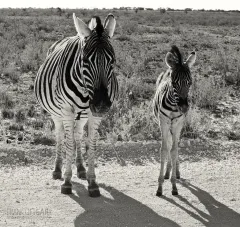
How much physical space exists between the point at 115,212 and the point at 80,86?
1.94m

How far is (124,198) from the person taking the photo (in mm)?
7148

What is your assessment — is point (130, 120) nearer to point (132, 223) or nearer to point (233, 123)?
point (233, 123)

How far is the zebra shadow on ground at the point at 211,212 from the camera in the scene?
6324 mm

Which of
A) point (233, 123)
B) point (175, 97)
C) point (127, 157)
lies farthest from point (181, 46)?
point (175, 97)

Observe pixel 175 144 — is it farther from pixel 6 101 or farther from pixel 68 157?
pixel 6 101

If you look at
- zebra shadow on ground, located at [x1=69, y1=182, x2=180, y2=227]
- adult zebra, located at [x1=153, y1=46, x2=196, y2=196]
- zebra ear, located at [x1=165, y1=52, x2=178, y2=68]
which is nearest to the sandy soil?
zebra shadow on ground, located at [x1=69, y1=182, x2=180, y2=227]

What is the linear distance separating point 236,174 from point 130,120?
381cm

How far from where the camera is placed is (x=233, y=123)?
A: 12.3m

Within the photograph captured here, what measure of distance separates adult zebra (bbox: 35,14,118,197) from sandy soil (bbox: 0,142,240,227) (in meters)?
0.35

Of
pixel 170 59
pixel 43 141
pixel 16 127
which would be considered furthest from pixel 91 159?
pixel 16 127

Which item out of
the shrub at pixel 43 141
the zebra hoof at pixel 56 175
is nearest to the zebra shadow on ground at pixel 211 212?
the zebra hoof at pixel 56 175

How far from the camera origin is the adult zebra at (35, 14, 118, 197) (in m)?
6.27

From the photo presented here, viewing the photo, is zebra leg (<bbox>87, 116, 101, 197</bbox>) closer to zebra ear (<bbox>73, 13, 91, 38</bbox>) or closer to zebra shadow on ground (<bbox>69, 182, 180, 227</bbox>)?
zebra shadow on ground (<bbox>69, 182, 180, 227</bbox>)

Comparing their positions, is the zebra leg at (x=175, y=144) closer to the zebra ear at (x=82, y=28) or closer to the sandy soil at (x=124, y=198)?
the sandy soil at (x=124, y=198)
